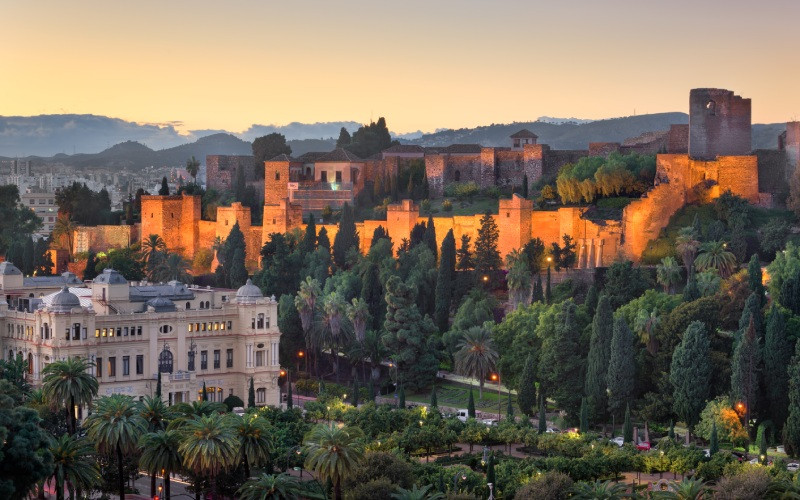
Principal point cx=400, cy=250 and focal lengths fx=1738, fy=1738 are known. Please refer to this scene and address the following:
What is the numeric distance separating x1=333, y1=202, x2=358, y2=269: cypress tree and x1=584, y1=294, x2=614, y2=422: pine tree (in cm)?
2180

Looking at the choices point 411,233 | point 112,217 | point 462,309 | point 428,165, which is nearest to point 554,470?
point 462,309

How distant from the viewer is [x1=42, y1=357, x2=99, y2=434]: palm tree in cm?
5241

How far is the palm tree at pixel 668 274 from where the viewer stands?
69.4m

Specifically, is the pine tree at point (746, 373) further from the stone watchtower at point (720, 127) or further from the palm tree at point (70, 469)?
the stone watchtower at point (720, 127)

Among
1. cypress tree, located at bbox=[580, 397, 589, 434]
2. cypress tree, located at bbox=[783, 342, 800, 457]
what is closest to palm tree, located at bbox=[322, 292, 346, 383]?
cypress tree, located at bbox=[580, 397, 589, 434]

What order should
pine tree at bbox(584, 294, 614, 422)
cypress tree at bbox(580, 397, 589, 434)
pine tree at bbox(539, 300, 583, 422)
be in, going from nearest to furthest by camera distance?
cypress tree at bbox(580, 397, 589, 434) < pine tree at bbox(584, 294, 614, 422) < pine tree at bbox(539, 300, 583, 422)

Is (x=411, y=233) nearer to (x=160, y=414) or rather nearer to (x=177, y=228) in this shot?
(x=177, y=228)

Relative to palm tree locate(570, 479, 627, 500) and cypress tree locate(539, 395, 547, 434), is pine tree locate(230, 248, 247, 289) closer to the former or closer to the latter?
cypress tree locate(539, 395, 547, 434)

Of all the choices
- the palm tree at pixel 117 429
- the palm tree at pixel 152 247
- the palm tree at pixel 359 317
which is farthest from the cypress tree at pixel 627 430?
the palm tree at pixel 152 247

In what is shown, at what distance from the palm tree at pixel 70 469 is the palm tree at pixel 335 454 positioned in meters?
5.99

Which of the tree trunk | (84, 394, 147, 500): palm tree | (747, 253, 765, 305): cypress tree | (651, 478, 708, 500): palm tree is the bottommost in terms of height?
the tree trunk

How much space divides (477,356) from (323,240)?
1854cm

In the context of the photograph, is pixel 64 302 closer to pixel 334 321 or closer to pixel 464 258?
pixel 334 321

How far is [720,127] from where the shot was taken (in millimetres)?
78375
